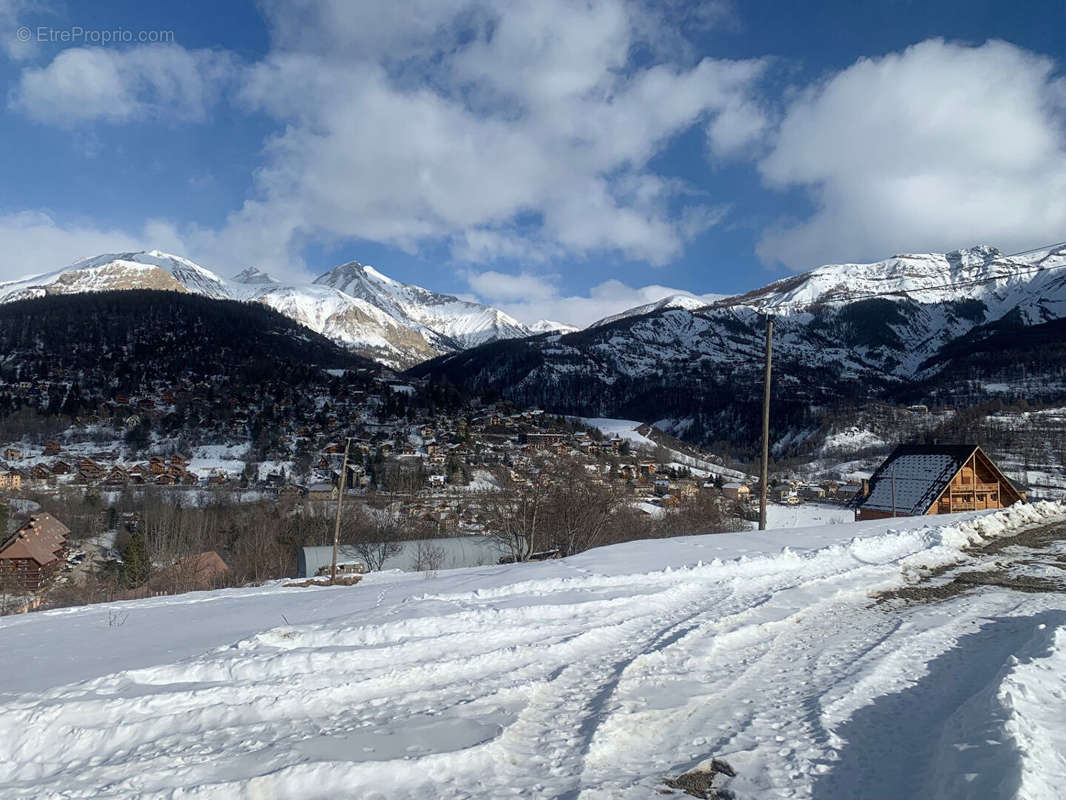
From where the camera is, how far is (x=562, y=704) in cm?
496

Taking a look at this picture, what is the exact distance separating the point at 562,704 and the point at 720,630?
8.74 feet

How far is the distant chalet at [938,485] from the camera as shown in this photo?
29578mm

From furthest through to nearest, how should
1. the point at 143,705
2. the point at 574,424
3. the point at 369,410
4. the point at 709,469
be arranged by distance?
the point at 574,424
the point at 369,410
the point at 709,469
the point at 143,705

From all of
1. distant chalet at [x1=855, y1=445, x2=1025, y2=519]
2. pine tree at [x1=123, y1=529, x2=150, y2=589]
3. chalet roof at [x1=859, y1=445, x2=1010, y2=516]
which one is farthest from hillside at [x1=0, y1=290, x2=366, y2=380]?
distant chalet at [x1=855, y1=445, x2=1025, y2=519]

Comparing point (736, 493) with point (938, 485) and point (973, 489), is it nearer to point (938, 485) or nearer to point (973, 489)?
point (973, 489)

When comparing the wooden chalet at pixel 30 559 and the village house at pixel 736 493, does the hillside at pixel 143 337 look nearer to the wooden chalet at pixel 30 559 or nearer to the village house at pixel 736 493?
the wooden chalet at pixel 30 559

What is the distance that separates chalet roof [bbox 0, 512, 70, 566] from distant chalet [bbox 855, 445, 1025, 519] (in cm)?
5372

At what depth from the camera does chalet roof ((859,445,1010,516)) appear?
97.0 ft

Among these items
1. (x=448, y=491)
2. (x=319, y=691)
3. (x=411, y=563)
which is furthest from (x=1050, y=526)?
(x=448, y=491)

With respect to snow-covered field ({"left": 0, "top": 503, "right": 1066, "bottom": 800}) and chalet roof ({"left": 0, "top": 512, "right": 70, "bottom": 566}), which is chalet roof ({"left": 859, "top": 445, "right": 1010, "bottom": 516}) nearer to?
snow-covered field ({"left": 0, "top": 503, "right": 1066, "bottom": 800})

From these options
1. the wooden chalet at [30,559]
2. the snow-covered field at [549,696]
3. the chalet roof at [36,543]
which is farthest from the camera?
the chalet roof at [36,543]

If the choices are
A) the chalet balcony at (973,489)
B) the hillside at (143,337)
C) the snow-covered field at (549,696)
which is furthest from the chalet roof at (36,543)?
the hillside at (143,337)

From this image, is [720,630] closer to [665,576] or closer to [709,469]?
[665,576]

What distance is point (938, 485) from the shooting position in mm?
29609
